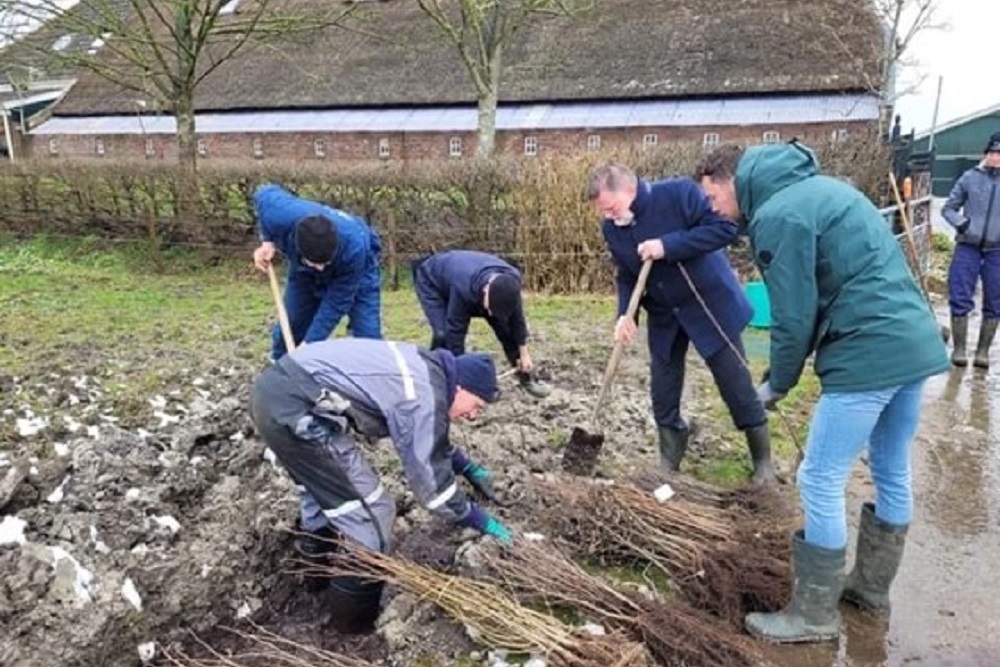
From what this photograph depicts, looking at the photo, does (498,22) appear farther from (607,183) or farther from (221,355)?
(607,183)

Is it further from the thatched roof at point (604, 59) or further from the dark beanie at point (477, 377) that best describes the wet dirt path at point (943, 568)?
the thatched roof at point (604, 59)

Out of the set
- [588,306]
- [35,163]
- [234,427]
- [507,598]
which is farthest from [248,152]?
[507,598]

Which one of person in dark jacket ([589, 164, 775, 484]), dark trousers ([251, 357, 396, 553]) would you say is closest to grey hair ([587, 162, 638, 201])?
person in dark jacket ([589, 164, 775, 484])

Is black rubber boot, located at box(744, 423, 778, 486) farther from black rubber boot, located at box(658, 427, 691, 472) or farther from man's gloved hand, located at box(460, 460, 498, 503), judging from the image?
man's gloved hand, located at box(460, 460, 498, 503)

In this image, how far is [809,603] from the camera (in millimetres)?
3309

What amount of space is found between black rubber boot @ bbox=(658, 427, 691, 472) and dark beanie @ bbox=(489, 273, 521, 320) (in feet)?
3.44

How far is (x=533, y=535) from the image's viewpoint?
385 centimetres

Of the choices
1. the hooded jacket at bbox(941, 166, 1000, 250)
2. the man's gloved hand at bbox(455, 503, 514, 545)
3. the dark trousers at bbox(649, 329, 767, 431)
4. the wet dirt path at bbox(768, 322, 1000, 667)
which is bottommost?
the wet dirt path at bbox(768, 322, 1000, 667)

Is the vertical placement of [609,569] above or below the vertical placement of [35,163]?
below

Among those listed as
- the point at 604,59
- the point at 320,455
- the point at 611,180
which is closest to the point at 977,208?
the point at 611,180

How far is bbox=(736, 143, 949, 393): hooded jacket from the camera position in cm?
299

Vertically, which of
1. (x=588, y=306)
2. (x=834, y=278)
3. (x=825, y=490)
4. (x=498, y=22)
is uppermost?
(x=498, y=22)

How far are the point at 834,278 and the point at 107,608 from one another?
301 centimetres

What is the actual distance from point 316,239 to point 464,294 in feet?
2.78
